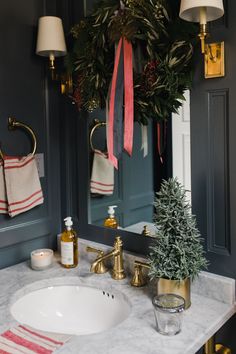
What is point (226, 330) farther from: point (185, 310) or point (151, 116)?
point (151, 116)

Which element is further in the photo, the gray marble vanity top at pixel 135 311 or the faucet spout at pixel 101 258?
the faucet spout at pixel 101 258

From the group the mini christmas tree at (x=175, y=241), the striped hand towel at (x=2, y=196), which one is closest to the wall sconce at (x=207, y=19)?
the mini christmas tree at (x=175, y=241)

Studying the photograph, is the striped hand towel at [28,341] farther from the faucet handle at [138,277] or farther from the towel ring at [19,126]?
the towel ring at [19,126]

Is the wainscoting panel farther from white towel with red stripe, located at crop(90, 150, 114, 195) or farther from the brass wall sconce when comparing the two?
the brass wall sconce

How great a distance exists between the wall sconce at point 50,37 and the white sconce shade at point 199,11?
0.60m

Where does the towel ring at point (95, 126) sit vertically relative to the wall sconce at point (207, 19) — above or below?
below

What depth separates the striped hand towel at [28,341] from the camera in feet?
3.29

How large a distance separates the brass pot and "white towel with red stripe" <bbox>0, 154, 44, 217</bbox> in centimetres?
67

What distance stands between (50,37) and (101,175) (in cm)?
58

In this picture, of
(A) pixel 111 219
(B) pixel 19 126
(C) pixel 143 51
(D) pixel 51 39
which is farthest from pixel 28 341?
(D) pixel 51 39

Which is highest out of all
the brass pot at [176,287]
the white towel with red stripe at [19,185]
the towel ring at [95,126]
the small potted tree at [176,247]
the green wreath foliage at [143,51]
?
the green wreath foliage at [143,51]

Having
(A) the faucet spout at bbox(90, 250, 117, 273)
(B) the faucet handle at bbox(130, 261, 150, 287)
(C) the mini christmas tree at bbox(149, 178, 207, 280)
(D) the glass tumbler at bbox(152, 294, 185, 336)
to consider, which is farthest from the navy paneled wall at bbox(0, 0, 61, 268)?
(D) the glass tumbler at bbox(152, 294, 185, 336)

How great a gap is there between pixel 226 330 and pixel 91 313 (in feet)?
1.51

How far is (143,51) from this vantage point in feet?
4.46
